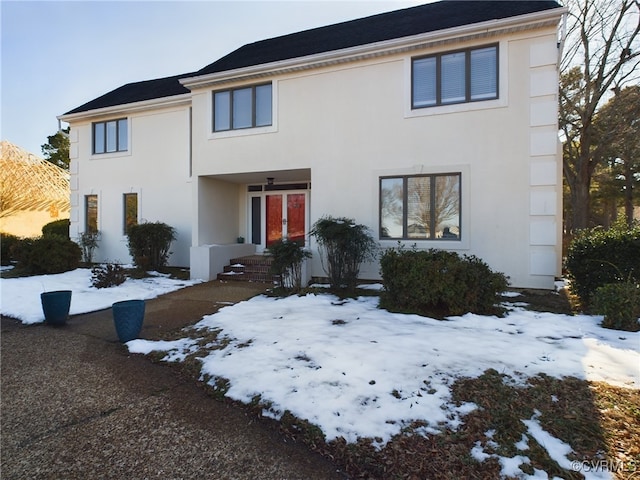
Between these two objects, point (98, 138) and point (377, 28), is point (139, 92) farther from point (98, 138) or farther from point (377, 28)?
point (377, 28)

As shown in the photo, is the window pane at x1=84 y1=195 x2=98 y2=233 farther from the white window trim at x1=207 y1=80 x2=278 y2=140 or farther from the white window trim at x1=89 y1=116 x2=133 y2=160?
the white window trim at x1=207 y1=80 x2=278 y2=140

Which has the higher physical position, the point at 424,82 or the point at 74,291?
the point at 424,82

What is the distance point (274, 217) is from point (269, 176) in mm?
1643

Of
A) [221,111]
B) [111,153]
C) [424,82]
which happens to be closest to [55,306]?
[221,111]

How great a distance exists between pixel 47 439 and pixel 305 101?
28.6ft

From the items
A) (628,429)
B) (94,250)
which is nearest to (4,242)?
(94,250)

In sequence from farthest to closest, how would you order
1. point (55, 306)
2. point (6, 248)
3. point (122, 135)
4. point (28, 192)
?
point (28, 192) < point (6, 248) < point (122, 135) < point (55, 306)

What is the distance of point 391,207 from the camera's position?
8664 millimetres

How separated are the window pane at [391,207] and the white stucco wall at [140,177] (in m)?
7.25

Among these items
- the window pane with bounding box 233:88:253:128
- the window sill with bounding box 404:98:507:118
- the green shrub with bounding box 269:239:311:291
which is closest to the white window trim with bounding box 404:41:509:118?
the window sill with bounding box 404:98:507:118

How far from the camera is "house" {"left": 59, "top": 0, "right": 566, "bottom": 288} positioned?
758 cm

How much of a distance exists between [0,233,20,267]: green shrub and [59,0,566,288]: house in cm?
810

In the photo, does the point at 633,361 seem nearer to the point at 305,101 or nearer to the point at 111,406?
the point at 111,406

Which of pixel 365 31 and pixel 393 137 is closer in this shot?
pixel 393 137
